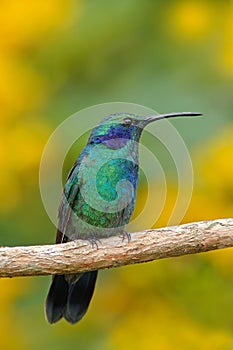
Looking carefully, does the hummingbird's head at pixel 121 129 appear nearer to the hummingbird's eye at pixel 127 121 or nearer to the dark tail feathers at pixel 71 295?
the hummingbird's eye at pixel 127 121

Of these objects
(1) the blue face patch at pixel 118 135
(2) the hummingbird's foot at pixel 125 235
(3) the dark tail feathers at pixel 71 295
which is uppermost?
(1) the blue face patch at pixel 118 135

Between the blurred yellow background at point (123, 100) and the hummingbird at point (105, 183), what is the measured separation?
333 mm

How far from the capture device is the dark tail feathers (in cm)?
497

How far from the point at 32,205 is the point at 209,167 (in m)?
0.98

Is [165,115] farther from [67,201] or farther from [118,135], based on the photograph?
[67,201]

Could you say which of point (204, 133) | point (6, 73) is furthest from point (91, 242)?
point (6, 73)

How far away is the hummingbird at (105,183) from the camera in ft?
14.9

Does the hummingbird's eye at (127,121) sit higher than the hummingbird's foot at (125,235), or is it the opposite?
the hummingbird's eye at (127,121)

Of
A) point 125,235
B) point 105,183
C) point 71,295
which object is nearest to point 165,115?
point 105,183

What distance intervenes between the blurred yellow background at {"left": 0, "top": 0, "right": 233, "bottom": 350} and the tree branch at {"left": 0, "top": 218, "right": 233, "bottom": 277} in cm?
62

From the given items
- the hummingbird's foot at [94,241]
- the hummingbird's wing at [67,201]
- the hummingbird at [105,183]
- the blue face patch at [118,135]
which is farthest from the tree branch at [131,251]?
the blue face patch at [118,135]

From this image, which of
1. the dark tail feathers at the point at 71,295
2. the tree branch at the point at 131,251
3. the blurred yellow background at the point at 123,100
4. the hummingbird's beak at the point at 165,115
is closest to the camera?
the tree branch at the point at 131,251

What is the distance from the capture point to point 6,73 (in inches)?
204

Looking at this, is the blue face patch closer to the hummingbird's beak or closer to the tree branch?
the hummingbird's beak
